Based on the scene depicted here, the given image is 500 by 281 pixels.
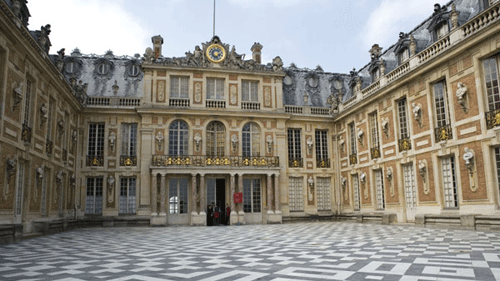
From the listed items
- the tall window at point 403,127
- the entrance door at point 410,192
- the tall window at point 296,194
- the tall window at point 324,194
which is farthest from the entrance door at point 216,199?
the tall window at point 403,127

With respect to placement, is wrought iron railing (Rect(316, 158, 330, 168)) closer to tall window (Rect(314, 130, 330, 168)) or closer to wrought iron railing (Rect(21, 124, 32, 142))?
tall window (Rect(314, 130, 330, 168))

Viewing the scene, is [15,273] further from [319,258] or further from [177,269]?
[319,258]

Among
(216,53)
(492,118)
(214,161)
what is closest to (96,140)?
(214,161)

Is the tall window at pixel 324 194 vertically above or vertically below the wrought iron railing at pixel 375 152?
below

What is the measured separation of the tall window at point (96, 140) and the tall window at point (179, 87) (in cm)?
499

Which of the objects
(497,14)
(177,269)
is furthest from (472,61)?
(177,269)

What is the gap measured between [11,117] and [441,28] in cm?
1790

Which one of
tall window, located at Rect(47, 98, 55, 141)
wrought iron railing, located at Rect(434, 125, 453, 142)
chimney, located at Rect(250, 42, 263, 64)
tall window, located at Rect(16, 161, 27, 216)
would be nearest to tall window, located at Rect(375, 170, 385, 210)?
wrought iron railing, located at Rect(434, 125, 453, 142)

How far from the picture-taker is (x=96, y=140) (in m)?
24.4

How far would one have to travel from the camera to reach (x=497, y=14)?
13688mm

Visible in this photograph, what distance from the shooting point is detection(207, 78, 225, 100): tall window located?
26.1m

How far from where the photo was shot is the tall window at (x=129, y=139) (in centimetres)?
2470

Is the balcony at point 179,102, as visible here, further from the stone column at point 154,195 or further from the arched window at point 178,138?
the stone column at point 154,195

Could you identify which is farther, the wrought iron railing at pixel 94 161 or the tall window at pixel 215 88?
the tall window at pixel 215 88
